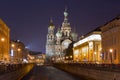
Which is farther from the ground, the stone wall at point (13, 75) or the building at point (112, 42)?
the building at point (112, 42)

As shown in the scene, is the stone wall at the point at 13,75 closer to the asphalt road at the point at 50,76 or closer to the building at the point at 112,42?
the asphalt road at the point at 50,76

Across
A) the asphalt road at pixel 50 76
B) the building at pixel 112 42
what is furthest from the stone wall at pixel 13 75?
the building at pixel 112 42

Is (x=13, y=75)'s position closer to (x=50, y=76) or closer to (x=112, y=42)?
(x=50, y=76)

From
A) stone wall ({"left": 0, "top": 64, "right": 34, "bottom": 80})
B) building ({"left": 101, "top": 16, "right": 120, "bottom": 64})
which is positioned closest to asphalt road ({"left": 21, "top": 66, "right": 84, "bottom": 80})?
stone wall ({"left": 0, "top": 64, "right": 34, "bottom": 80})

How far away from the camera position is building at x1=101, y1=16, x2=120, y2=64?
3667 inches

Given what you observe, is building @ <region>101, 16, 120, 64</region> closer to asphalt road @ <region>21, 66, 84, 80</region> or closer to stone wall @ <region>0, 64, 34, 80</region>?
asphalt road @ <region>21, 66, 84, 80</region>

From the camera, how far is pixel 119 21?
92.8 metres

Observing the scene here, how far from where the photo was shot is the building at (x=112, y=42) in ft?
306

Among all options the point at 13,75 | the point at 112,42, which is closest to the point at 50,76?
the point at 112,42

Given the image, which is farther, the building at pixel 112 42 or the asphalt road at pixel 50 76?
the building at pixel 112 42

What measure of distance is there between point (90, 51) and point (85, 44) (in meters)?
14.4

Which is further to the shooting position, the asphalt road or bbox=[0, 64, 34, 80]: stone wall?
the asphalt road

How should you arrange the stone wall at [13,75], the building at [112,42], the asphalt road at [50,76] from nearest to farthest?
the stone wall at [13,75] < the asphalt road at [50,76] < the building at [112,42]

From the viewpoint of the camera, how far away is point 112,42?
99.4 m
